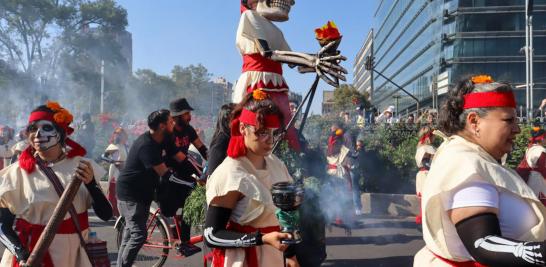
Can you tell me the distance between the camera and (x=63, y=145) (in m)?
3.74

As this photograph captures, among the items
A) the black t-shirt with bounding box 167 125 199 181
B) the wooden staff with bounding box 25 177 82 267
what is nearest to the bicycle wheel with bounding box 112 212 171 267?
the black t-shirt with bounding box 167 125 199 181

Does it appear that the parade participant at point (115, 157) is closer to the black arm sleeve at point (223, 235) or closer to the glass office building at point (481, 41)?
the black arm sleeve at point (223, 235)

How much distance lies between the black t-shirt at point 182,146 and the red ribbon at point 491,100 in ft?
15.3

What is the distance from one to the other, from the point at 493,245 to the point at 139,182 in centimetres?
448

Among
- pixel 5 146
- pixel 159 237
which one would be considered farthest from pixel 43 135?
pixel 5 146

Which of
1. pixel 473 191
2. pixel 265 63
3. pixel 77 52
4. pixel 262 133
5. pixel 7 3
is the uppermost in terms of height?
pixel 7 3

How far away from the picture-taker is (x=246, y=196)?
291 cm

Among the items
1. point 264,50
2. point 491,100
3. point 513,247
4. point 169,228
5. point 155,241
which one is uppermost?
point 264,50

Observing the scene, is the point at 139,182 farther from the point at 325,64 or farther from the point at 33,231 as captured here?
the point at 325,64

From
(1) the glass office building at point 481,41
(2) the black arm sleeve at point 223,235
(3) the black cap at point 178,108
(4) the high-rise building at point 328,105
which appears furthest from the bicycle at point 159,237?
(1) the glass office building at point 481,41

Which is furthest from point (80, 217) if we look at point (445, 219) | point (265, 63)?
point (445, 219)

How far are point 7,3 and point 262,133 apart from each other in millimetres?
33467

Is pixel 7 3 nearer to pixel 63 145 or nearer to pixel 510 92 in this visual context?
pixel 63 145

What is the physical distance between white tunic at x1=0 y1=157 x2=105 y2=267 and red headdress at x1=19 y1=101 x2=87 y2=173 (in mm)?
55
